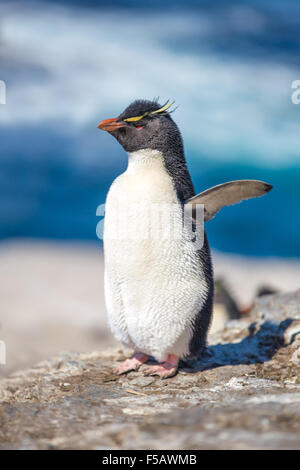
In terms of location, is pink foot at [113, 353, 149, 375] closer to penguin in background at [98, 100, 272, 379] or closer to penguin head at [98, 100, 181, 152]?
penguin in background at [98, 100, 272, 379]

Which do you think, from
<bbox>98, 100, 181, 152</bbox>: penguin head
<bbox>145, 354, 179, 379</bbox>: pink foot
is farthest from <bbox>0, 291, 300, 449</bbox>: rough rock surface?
<bbox>98, 100, 181, 152</bbox>: penguin head

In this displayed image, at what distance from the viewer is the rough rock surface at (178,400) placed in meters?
2.05

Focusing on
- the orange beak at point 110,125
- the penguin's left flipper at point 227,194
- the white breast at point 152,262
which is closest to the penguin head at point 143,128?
the orange beak at point 110,125

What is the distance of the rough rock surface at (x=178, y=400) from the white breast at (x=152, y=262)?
343 millimetres

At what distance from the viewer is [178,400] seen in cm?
279

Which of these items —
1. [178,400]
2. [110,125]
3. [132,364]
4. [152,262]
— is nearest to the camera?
[178,400]

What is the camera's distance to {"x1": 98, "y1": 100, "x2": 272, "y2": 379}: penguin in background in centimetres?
325

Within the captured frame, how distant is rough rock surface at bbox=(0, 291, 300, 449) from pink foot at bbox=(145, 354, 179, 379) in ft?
0.17

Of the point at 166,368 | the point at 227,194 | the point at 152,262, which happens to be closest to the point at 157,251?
the point at 152,262

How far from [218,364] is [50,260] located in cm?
1079

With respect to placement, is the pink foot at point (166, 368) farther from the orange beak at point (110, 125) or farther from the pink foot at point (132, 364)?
the orange beak at point (110, 125)

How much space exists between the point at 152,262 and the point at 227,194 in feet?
1.98

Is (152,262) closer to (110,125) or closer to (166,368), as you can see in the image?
(166,368)

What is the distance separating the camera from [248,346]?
4.11 metres
